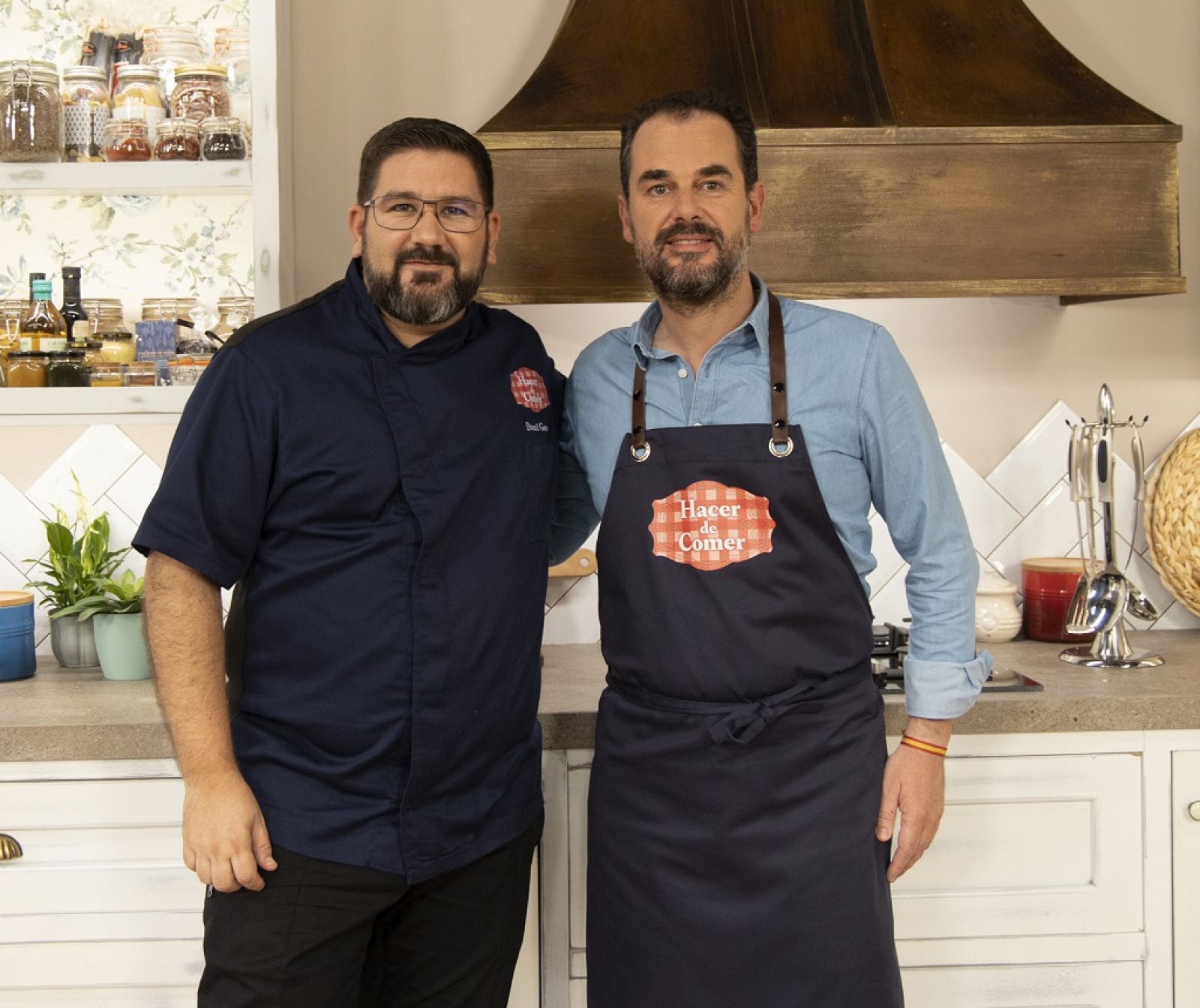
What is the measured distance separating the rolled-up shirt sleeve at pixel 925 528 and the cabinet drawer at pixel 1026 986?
608mm

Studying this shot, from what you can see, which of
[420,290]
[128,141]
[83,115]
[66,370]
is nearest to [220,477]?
[420,290]

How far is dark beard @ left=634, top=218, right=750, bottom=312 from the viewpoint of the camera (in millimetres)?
1564

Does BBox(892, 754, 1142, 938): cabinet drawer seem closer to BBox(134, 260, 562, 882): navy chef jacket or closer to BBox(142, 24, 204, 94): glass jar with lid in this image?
BBox(134, 260, 562, 882): navy chef jacket

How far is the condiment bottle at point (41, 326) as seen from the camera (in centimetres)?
210

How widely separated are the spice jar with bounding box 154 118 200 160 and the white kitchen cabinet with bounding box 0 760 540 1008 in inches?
39.2

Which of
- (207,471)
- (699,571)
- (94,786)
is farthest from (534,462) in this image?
(94,786)

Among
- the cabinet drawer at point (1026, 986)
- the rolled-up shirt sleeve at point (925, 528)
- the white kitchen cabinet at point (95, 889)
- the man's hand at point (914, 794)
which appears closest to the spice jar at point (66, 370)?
the white kitchen cabinet at point (95, 889)

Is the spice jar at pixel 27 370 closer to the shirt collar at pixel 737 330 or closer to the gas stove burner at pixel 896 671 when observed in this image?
the shirt collar at pixel 737 330

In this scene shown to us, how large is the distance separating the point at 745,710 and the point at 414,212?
2.47 ft

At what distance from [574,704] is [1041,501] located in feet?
3.66

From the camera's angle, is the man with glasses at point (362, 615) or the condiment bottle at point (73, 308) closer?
the man with glasses at point (362, 615)

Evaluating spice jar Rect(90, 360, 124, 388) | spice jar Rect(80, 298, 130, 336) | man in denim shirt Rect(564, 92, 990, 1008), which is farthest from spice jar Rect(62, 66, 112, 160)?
man in denim shirt Rect(564, 92, 990, 1008)

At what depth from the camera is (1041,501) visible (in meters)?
2.45

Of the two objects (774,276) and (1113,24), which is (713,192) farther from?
(1113,24)
